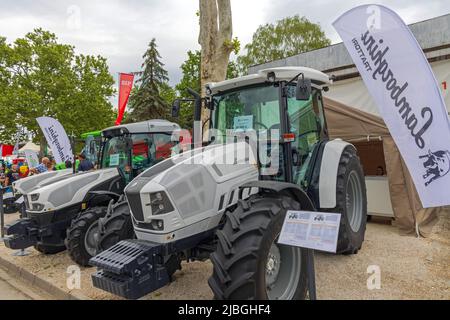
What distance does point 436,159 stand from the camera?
4367 mm

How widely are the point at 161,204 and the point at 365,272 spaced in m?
2.86

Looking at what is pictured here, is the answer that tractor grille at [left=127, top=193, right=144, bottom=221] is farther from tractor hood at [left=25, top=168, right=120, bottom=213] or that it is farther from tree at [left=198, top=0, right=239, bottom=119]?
tree at [left=198, top=0, right=239, bottom=119]

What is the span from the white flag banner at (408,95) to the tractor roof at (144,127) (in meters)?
3.85

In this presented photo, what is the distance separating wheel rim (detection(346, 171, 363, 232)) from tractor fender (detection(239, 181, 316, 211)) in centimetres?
191

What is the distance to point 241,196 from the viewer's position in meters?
4.08

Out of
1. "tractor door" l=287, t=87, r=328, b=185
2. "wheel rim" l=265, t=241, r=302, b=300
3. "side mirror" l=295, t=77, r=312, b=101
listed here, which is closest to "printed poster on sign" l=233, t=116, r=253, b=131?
"tractor door" l=287, t=87, r=328, b=185

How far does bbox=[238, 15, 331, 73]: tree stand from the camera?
32125 millimetres

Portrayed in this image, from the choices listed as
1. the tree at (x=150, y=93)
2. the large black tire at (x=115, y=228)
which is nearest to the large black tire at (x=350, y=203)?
the large black tire at (x=115, y=228)

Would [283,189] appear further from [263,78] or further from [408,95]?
[408,95]

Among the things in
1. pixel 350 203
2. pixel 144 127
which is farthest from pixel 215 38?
pixel 350 203

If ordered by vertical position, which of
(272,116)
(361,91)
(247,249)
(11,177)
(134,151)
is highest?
(361,91)
